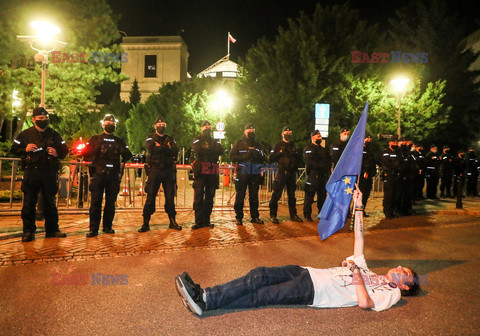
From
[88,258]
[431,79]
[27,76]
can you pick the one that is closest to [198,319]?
[88,258]

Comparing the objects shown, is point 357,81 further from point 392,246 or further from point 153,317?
point 153,317

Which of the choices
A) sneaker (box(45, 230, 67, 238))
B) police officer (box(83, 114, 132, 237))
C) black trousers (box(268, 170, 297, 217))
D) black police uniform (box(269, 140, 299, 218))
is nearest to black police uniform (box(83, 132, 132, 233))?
police officer (box(83, 114, 132, 237))

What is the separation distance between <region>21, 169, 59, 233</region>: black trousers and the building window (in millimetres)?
54882

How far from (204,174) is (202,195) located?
47cm

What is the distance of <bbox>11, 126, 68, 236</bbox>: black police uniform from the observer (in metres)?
6.27

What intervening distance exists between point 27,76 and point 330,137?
15.6 meters

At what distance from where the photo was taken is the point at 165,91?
130ft

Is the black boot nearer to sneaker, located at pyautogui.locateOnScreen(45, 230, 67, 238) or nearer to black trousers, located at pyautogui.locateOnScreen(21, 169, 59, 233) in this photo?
sneaker, located at pyautogui.locateOnScreen(45, 230, 67, 238)

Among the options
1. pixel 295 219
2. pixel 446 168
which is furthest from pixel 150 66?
pixel 295 219

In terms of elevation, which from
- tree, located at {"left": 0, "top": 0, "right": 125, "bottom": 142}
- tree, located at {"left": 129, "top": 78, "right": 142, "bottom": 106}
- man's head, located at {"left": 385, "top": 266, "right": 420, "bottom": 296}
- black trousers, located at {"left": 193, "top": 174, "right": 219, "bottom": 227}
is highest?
tree, located at {"left": 129, "top": 78, "right": 142, "bottom": 106}

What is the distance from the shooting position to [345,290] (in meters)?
3.65
